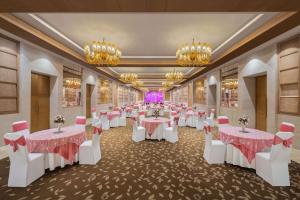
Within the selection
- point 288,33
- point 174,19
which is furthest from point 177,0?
point 288,33

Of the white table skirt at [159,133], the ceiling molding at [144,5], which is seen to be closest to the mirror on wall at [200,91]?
the white table skirt at [159,133]

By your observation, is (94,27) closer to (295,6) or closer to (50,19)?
(50,19)

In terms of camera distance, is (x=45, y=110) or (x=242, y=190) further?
(x=45, y=110)

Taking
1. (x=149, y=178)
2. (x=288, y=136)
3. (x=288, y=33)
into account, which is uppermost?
(x=288, y=33)

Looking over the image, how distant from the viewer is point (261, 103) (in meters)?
7.02

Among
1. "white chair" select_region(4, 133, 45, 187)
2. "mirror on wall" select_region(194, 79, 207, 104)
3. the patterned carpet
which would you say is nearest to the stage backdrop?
"mirror on wall" select_region(194, 79, 207, 104)

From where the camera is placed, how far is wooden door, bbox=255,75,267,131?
6.75 metres

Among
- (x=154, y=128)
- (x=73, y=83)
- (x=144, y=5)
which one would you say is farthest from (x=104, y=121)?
(x=144, y=5)

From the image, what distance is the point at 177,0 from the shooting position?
107 inches

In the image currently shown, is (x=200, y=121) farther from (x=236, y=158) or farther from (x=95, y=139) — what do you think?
(x=95, y=139)

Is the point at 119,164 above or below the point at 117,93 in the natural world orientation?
below

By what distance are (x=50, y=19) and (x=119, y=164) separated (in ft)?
13.0

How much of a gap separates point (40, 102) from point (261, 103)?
8975 mm

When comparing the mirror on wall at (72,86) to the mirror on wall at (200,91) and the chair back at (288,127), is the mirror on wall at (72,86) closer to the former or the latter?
the chair back at (288,127)
